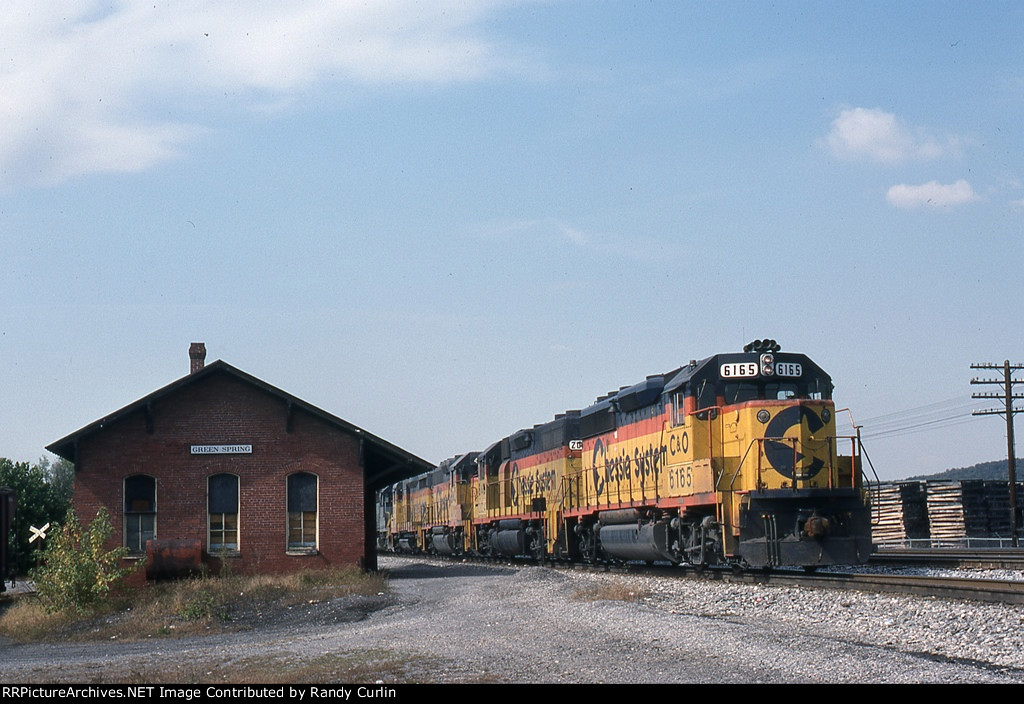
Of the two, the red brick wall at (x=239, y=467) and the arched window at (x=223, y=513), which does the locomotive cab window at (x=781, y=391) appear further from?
the arched window at (x=223, y=513)

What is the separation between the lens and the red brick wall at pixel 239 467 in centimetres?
2627

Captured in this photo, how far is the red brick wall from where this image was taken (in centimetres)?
2627

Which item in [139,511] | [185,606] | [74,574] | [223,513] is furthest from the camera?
[223,513]

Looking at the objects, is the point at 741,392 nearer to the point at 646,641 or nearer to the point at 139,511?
the point at 646,641

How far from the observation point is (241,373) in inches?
1054

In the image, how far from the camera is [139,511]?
26.3 m

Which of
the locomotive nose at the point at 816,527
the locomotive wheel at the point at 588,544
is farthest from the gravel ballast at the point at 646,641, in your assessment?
the locomotive wheel at the point at 588,544

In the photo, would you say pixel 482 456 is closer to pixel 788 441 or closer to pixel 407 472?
pixel 407 472

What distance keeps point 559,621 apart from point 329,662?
365 centimetres

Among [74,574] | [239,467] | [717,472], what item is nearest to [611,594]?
[717,472]

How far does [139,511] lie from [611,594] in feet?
45.0

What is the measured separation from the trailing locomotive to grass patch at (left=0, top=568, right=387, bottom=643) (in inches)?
206

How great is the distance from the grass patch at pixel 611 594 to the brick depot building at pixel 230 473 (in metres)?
10.4

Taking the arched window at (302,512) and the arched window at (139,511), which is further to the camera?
the arched window at (302,512)
